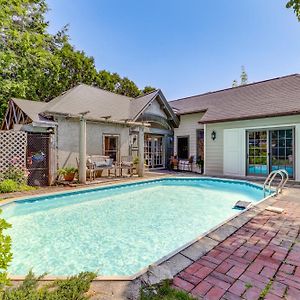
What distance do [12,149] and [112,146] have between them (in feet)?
18.4

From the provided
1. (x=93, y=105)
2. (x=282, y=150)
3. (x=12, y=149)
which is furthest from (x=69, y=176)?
(x=282, y=150)

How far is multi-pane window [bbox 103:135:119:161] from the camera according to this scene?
13.4 metres

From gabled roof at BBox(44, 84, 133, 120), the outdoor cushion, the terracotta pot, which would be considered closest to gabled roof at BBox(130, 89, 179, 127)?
gabled roof at BBox(44, 84, 133, 120)

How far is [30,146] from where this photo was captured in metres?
10.5

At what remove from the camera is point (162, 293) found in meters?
2.44

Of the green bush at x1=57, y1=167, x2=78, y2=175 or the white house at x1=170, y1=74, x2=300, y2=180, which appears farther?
the white house at x1=170, y1=74, x2=300, y2=180

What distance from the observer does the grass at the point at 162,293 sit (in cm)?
235

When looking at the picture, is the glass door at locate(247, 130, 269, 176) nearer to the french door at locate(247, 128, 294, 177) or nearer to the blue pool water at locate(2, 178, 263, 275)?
the french door at locate(247, 128, 294, 177)

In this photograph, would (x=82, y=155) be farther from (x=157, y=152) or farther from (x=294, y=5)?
(x=294, y=5)

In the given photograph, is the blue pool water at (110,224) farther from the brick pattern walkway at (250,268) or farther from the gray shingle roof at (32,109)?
the gray shingle roof at (32,109)

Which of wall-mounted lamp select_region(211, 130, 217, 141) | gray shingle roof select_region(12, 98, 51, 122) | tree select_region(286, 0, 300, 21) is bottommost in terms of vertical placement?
wall-mounted lamp select_region(211, 130, 217, 141)

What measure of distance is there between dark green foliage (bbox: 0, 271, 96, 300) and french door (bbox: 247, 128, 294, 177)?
11576 mm

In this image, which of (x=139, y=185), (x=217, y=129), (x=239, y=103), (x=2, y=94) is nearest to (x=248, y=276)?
(x=139, y=185)

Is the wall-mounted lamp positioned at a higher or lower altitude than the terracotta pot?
higher
